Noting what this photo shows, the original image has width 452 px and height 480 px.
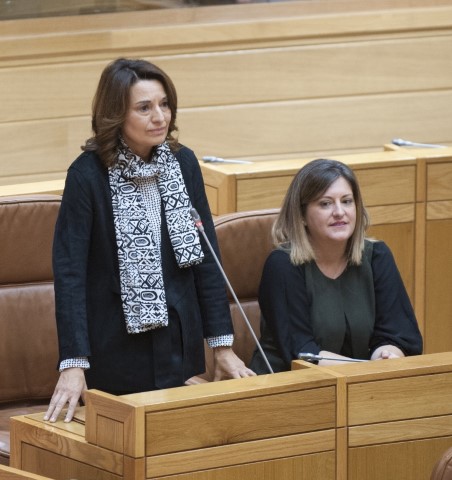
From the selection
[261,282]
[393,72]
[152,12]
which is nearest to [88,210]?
[261,282]

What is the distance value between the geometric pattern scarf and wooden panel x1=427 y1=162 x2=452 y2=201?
1640mm

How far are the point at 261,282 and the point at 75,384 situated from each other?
0.70m

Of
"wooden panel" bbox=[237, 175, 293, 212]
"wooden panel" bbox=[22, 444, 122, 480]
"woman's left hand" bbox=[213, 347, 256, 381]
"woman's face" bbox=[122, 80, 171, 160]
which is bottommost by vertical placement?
"wooden panel" bbox=[22, 444, 122, 480]

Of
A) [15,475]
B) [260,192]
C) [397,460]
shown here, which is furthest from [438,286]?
[15,475]

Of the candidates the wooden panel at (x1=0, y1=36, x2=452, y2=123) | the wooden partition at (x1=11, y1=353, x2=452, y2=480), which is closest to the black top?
the wooden partition at (x1=11, y1=353, x2=452, y2=480)

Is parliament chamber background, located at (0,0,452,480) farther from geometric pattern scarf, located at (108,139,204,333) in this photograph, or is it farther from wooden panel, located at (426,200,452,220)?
geometric pattern scarf, located at (108,139,204,333)

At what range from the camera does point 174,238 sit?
2604 millimetres

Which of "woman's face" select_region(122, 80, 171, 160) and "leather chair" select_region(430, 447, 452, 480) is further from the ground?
"woman's face" select_region(122, 80, 171, 160)

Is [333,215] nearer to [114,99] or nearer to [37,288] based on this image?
[114,99]

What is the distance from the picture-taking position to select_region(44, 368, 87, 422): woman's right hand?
250 cm

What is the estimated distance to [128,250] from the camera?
2580 mm

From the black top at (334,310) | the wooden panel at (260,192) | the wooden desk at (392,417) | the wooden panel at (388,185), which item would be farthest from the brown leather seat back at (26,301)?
the wooden panel at (388,185)

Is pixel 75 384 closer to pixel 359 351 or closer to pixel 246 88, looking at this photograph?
pixel 359 351

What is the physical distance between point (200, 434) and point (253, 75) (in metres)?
3.47
